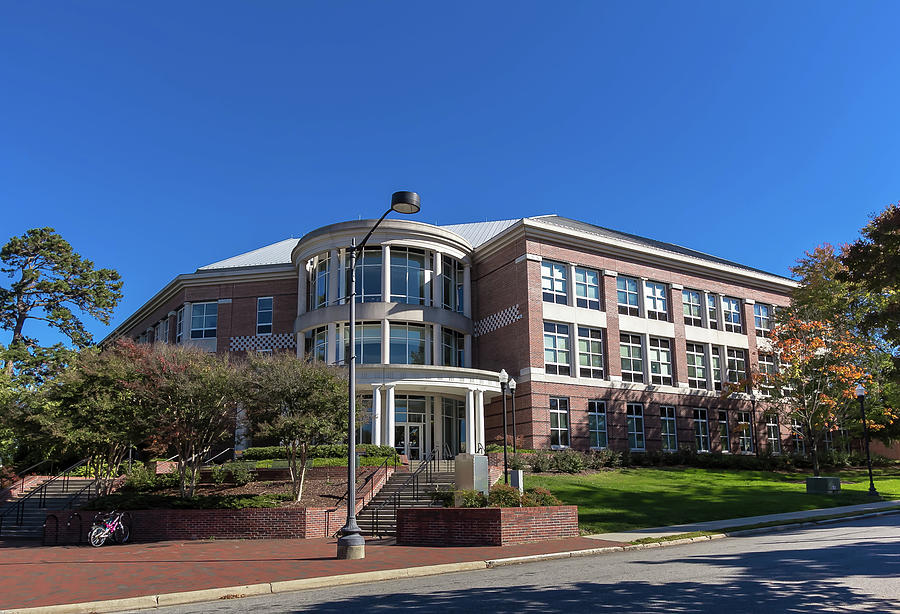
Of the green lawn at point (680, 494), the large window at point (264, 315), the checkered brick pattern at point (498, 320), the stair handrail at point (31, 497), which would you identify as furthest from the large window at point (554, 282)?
the stair handrail at point (31, 497)

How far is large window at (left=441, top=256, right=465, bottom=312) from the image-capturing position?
3944cm

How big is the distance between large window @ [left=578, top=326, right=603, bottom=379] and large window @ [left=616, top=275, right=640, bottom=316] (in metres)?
2.48

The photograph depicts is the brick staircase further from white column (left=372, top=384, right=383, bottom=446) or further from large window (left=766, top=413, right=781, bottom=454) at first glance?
large window (left=766, top=413, right=781, bottom=454)

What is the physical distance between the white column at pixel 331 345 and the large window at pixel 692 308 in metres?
21.0

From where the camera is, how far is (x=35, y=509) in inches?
1062

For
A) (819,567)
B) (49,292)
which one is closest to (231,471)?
(819,567)

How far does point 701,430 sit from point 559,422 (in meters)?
10.6

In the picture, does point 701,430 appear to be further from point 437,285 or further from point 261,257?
point 261,257

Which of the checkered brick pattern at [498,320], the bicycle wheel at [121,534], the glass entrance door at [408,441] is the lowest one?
the bicycle wheel at [121,534]

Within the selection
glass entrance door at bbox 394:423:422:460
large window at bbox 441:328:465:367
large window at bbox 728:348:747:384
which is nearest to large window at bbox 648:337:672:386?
large window at bbox 728:348:747:384

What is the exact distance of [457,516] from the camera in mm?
17141

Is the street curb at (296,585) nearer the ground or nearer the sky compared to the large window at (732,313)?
nearer the ground

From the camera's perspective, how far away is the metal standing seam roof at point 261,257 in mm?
48000

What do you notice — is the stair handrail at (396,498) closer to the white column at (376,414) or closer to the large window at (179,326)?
the white column at (376,414)
